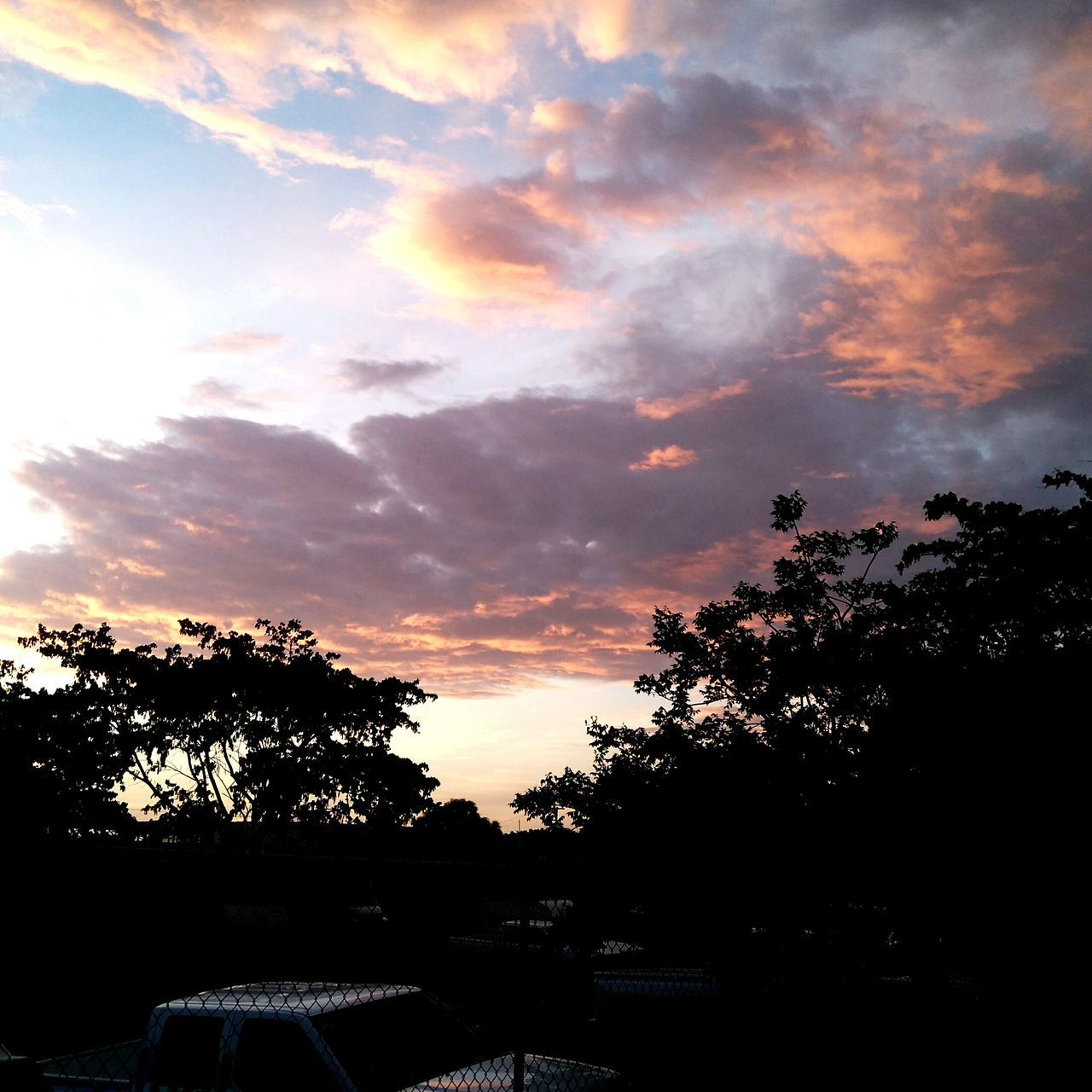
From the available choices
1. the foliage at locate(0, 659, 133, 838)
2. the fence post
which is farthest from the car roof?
the foliage at locate(0, 659, 133, 838)

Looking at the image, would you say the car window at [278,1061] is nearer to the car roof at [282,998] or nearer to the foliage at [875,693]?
the car roof at [282,998]

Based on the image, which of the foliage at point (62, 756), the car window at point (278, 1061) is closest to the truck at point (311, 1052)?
the car window at point (278, 1061)

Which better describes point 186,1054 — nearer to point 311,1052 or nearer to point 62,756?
point 311,1052

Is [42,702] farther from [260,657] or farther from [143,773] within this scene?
[260,657]

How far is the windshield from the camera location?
5453mm

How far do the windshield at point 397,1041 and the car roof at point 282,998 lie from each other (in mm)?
62

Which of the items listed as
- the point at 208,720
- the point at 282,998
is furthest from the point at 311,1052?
the point at 208,720

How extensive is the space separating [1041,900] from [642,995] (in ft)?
17.5

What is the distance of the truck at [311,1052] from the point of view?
531 centimetres

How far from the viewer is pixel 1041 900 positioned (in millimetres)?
9430

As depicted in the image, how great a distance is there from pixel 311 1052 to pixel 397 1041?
671 mm

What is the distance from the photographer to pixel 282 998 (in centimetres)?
574

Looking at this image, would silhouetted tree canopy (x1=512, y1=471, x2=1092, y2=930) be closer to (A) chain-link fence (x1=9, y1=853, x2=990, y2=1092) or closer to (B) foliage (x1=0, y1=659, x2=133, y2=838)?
(A) chain-link fence (x1=9, y1=853, x2=990, y2=1092)

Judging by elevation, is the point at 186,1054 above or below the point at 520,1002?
below
